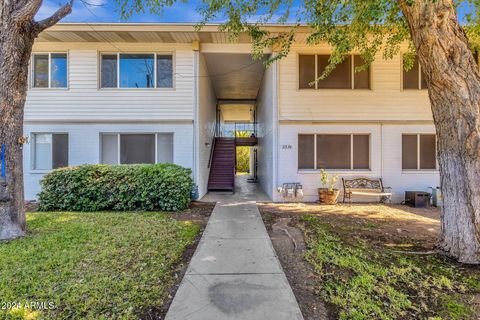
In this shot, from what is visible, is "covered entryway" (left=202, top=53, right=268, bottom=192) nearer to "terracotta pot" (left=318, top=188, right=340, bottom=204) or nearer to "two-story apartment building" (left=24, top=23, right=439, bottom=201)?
"two-story apartment building" (left=24, top=23, right=439, bottom=201)

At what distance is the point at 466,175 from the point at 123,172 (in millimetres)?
7882

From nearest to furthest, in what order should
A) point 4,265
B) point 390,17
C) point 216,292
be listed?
point 216,292 < point 4,265 < point 390,17

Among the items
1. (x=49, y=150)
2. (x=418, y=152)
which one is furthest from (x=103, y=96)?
(x=418, y=152)

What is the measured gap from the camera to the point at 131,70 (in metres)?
9.22

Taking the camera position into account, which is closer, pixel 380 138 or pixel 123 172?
pixel 123 172

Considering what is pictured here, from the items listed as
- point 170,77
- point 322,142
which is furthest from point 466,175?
point 170,77

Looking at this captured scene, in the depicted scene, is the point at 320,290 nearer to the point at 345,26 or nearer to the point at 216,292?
the point at 216,292

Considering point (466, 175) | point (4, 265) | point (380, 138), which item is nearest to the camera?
point (4, 265)

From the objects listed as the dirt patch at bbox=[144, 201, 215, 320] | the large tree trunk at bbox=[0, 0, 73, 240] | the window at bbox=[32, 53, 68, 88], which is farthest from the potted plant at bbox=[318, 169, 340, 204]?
the window at bbox=[32, 53, 68, 88]

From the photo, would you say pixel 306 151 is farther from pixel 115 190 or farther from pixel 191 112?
pixel 115 190

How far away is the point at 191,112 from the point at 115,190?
12.0 feet

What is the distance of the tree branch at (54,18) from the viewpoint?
5.07 metres

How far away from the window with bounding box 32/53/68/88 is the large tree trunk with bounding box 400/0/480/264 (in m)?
10.5

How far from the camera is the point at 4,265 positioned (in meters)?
3.68
